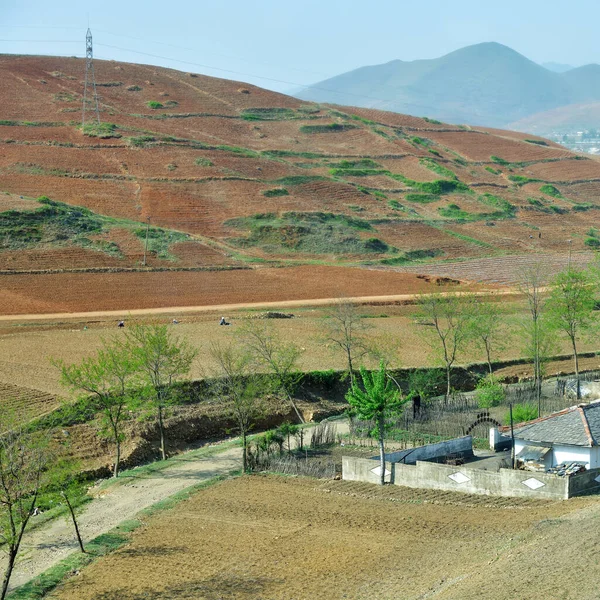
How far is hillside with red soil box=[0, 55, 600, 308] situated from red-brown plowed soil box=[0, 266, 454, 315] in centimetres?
300

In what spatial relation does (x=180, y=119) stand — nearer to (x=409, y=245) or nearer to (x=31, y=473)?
(x=409, y=245)

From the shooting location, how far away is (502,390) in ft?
150

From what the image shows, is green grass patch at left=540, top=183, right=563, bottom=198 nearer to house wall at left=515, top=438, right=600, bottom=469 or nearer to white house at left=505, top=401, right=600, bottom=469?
white house at left=505, top=401, right=600, bottom=469

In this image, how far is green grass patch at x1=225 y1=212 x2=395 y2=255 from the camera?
94875 mm

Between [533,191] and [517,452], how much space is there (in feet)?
366

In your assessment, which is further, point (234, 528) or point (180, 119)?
point (180, 119)

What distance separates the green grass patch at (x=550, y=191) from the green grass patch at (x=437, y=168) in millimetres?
15109

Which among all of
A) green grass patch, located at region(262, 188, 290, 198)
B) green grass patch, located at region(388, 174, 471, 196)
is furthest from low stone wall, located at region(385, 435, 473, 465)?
green grass patch, located at region(388, 174, 471, 196)

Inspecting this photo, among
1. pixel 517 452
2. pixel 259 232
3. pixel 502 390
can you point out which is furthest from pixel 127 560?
pixel 259 232

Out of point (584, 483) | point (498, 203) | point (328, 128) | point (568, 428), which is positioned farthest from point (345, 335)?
point (328, 128)

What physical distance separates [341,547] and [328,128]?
405 ft

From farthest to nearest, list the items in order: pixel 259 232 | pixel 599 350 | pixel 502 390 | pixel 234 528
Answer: pixel 259 232, pixel 599 350, pixel 502 390, pixel 234 528

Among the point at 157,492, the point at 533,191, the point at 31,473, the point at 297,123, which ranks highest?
the point at 297,123

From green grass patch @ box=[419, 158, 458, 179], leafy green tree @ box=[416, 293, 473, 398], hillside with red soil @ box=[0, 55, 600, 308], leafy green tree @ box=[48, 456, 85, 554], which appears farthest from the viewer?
green grass patch @ box=[419, 158, 458, 179]
